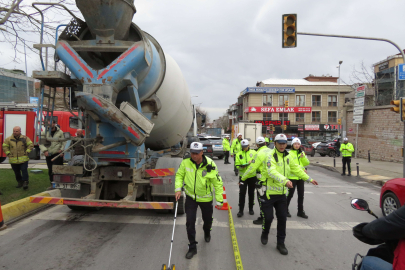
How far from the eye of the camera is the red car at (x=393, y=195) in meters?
5.76

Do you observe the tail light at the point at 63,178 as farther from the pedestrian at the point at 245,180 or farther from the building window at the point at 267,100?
the building window at the point at 267,100

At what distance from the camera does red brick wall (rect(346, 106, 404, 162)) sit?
707 inches

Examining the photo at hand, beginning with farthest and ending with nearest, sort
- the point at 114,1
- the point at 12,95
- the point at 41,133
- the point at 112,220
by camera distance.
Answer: the point at 12,95
the point at 112,220
the point at 41,133
the point at 114,1

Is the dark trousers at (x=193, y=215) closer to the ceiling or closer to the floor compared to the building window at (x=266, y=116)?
closer to the floor

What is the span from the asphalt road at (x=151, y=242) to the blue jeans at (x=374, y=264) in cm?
194

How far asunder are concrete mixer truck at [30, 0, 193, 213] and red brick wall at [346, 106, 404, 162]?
1742 cm

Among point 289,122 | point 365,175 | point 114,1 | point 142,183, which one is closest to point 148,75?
point 114,1

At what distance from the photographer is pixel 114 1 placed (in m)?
4.53

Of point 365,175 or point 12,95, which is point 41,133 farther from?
point 12,95

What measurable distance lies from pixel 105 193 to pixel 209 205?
2748 millimetres

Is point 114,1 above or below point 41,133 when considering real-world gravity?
above

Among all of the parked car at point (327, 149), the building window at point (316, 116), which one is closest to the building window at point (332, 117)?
the building window at point (316, 116)

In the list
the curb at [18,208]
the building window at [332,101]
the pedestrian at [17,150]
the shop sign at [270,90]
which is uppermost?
the shop sign at [270,90]

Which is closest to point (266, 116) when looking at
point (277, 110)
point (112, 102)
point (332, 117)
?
point (277, 110)
